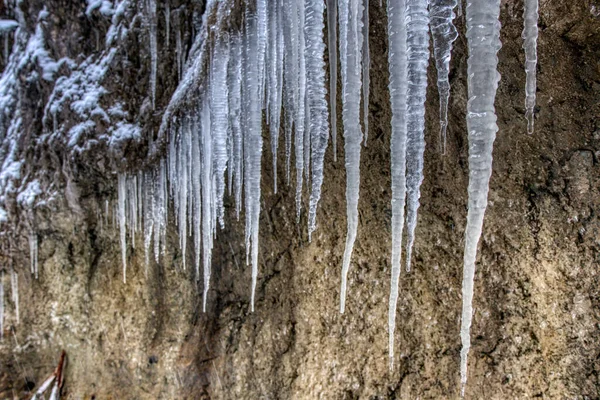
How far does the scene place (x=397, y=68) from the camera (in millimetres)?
1043

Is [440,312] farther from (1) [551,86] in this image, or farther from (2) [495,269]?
(1) [551,86]

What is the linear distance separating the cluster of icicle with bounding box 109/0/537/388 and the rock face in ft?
0.51

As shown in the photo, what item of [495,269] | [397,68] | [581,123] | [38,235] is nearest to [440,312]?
[495,269]

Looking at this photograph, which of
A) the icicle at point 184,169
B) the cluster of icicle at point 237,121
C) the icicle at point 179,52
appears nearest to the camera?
the cluster of icicle at point 237,121

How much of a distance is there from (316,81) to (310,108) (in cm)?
9

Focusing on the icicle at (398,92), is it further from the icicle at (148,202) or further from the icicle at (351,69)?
the icicle at (148,202)

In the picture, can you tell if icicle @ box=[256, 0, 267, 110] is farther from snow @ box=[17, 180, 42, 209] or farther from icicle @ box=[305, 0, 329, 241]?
snow @ box=[17, 180, 42, 209]

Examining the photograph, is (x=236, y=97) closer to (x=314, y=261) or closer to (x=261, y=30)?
(x=261, y=30)

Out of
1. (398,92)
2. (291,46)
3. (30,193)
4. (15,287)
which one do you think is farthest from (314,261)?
(15,287)

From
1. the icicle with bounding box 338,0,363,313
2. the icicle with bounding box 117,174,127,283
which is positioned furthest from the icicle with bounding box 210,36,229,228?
the icicle with bounding box 117,174,127,283

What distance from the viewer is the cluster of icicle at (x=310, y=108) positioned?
94 cm

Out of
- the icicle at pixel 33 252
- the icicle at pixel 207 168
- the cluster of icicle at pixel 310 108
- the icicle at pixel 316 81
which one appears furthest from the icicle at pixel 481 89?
the icicle at pixel 33 252

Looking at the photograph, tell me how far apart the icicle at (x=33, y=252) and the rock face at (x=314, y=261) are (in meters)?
0.06

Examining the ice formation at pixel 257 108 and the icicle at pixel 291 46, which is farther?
the icicle at pixel 291 46
